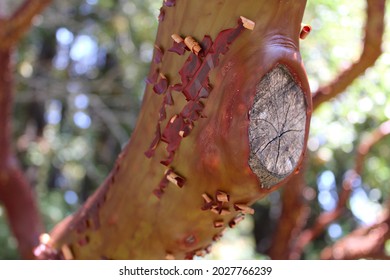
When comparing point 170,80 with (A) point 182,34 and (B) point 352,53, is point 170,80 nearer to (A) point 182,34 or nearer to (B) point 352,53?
(A) point 182,34

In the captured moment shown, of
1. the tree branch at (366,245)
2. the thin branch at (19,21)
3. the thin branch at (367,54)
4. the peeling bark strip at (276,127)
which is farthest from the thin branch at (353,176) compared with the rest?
the peeling bark strip at (276,127)

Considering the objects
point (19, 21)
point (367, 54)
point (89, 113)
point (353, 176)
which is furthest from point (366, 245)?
point (89, 113)

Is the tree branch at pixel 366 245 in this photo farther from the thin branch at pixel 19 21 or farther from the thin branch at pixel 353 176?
the thin branch at pixel 19 21

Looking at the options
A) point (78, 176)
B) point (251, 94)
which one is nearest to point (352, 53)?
point (251, 94)

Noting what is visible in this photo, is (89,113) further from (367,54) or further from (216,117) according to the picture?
(216,117)

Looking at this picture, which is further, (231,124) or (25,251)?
(25,251)

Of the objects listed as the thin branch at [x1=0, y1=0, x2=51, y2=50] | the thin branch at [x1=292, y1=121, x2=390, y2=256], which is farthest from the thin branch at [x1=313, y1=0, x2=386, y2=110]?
the thin branch at [x1=0, y1=0, x2=51, y2=50]

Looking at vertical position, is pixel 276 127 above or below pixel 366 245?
above
